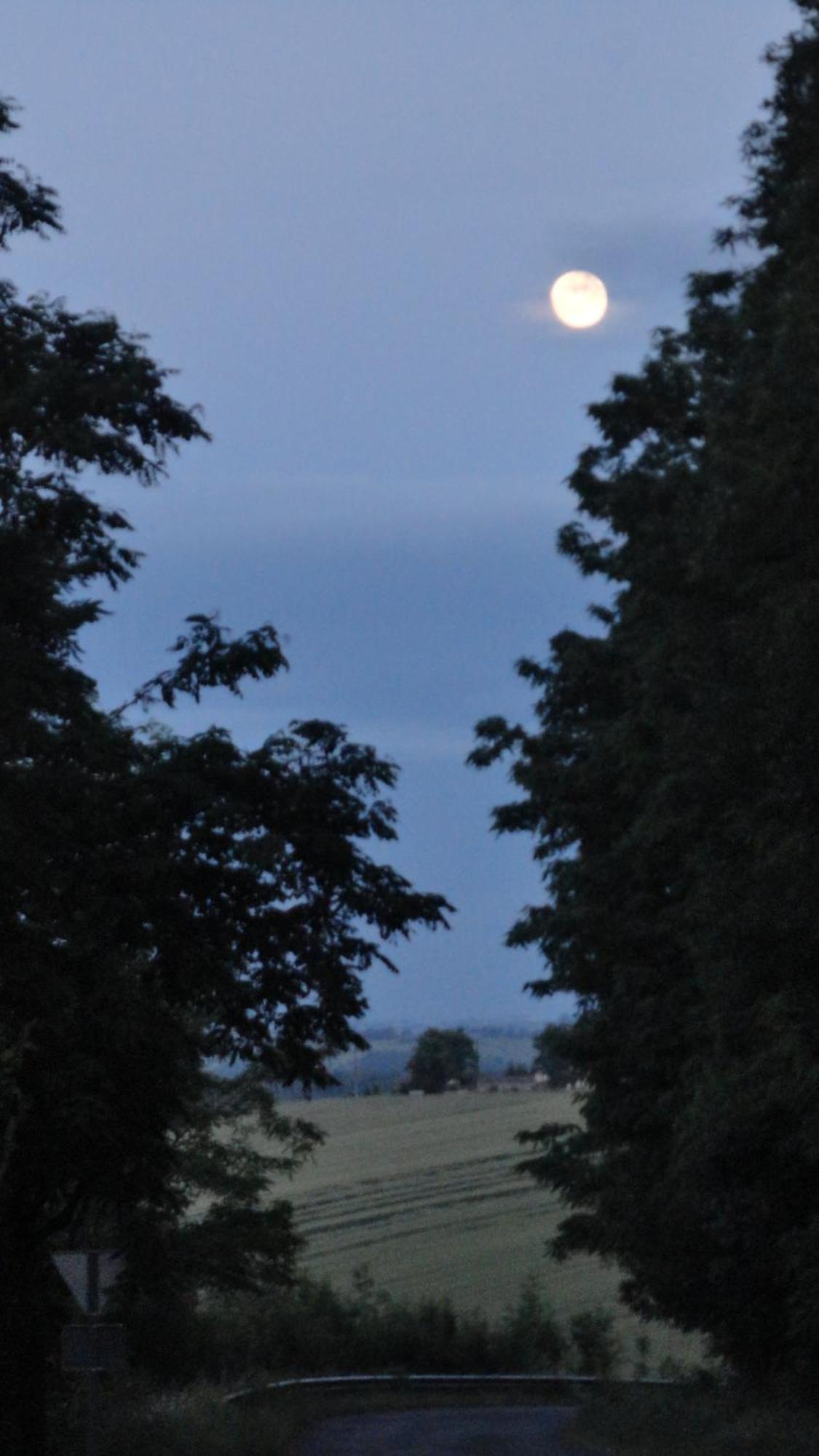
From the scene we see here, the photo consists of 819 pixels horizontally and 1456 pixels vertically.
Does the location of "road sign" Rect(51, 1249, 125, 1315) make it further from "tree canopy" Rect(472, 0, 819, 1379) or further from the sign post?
"tree canopy" Rect(472, 0, 819, 1379)

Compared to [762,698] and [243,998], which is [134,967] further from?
[762,698]

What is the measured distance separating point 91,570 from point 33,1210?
21.0 ft

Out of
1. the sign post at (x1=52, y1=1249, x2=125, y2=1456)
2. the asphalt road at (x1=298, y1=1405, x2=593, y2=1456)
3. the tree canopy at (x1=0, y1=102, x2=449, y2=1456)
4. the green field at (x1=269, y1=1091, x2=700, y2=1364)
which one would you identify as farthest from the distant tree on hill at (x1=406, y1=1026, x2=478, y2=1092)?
the sign post at (x1=52, y1=1249, x2=125, y2=1456)

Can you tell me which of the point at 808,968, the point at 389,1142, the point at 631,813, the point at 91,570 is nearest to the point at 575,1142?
the point at 631,813

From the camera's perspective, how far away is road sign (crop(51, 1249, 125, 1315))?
530 inches

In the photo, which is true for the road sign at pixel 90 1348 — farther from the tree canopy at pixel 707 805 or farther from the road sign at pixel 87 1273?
the tree canopy at pixel 707 805

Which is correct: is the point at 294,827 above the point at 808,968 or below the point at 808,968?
above

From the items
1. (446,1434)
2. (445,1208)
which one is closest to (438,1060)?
(445,1208)

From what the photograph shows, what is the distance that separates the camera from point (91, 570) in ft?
65.1

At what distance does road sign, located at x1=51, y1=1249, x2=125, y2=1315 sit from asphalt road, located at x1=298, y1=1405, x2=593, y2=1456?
37.1ft

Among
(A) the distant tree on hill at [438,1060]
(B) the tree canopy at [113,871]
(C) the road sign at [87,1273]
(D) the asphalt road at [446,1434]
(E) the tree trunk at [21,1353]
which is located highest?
(A) the distant tree on hill at [438,1060]

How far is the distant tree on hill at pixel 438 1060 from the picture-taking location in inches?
5974

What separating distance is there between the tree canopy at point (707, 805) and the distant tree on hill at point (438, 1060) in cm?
11772

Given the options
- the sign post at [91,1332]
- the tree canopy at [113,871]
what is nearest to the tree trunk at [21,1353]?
the tree canopy at [113,871]
